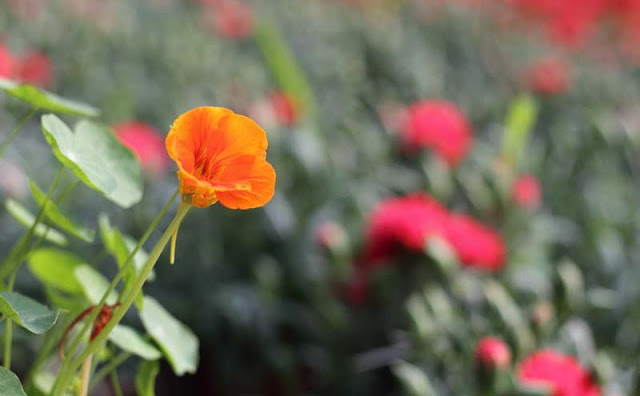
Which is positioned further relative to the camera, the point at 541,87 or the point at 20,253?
the point at 541,87

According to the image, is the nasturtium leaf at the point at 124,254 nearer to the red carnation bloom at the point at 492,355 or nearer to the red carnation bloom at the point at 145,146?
the red carnation bloom at the point at 492,355

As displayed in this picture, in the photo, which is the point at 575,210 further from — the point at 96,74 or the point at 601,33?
the point at 601,33

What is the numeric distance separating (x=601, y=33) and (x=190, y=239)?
238cm

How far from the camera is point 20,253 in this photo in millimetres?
630

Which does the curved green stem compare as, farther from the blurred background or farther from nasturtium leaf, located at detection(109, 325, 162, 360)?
the blurred background

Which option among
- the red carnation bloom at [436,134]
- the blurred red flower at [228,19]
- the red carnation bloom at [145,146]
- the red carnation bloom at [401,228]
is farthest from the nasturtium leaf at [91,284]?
the blurred red flower at [228,19]

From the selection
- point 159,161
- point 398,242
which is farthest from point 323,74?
point 398,242

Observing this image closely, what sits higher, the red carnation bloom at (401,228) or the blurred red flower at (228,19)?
the blurred red flower at (228,19)

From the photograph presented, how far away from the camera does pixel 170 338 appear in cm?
61

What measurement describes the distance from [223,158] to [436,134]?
3.33 feet

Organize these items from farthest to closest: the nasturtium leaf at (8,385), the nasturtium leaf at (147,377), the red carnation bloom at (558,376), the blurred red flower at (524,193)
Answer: the blurred red flower at (524,193), the red carnation bloom at (558,376), the nasturtium leaf at (147,377), the nasturtium leaf at (8,385)

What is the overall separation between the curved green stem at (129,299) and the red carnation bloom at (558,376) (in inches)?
17.1

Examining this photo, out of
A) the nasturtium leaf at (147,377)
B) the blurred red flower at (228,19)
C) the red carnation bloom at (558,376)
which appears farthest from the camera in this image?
the blurred red flower at (228,19)

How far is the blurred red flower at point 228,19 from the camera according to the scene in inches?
97.6
